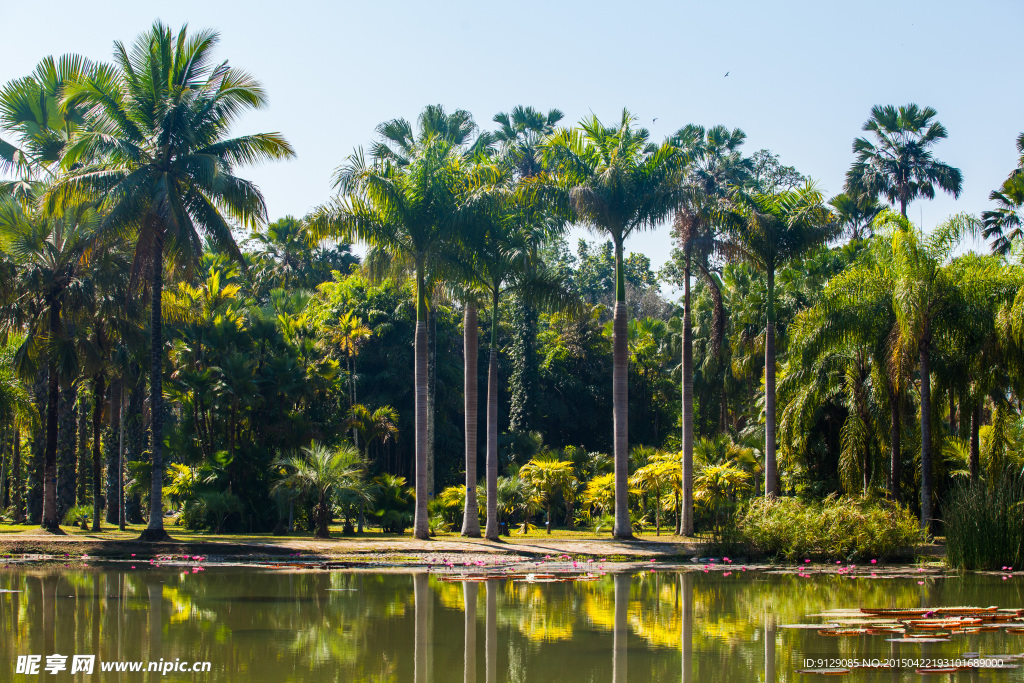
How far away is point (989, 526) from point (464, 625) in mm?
11637

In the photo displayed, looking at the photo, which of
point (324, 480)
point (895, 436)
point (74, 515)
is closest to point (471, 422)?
point (324, 480)

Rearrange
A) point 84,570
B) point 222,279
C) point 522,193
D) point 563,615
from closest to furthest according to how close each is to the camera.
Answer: point 563,615
point 84,570
point 522,193
point 222,279

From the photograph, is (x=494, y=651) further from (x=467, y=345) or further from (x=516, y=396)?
(x=516, y=396)

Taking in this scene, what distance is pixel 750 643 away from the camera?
11219 mm

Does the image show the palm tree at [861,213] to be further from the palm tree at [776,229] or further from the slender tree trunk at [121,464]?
the slender tree trunk at [121,464]

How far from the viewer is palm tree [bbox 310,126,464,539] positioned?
1037 inches

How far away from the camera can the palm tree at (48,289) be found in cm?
2645

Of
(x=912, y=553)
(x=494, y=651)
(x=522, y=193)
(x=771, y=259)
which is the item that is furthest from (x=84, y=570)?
(x=771, y=259)

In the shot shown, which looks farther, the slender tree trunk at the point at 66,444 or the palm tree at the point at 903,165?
the palm tree at the point at 903,165

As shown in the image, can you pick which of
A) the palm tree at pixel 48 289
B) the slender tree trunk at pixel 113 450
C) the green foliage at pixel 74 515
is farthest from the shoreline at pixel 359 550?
the slender tree trunk at pixel 113 450

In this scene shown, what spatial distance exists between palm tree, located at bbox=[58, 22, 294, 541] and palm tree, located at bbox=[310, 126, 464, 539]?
6.30ft

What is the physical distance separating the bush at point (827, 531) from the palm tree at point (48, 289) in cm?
1818

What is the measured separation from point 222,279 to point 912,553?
3536cm

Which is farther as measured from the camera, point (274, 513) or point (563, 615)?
point (274, 513)
